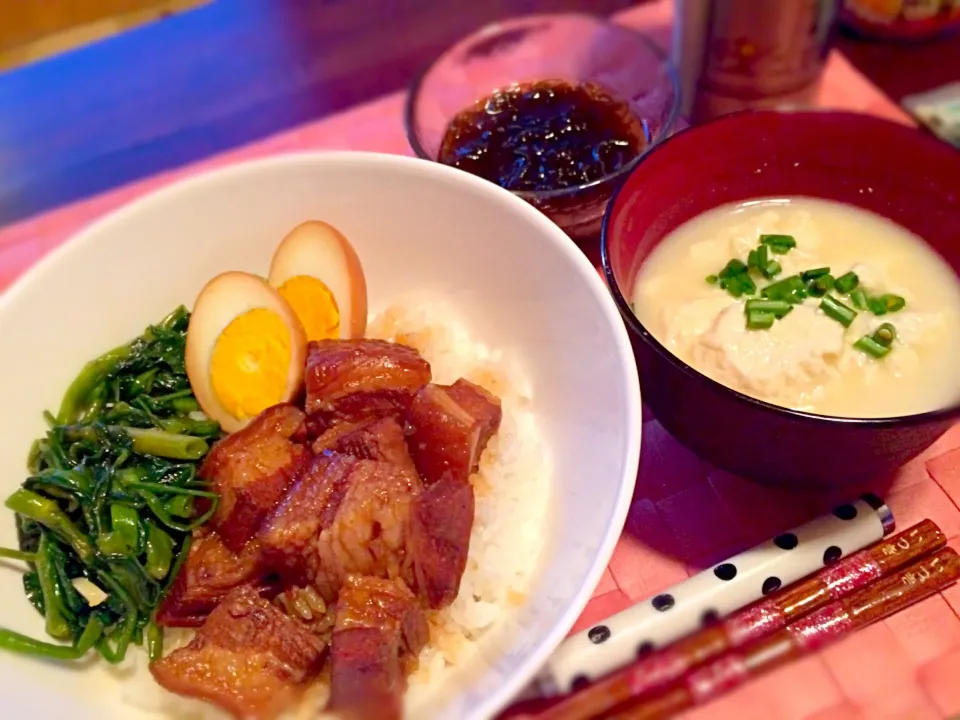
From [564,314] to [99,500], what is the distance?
3.07 ft

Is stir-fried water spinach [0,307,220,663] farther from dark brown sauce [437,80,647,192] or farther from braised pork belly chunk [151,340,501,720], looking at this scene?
dark brown sauce [437,80,647,192]

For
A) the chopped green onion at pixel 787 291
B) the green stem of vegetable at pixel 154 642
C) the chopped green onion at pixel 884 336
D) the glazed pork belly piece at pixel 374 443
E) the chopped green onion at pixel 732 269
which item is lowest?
the green stem of vegetable at pixel 154 642

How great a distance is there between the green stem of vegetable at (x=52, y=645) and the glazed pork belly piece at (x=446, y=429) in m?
0.63

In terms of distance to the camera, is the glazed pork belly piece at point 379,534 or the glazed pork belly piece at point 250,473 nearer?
the glazed pork belly piece at point 379,534

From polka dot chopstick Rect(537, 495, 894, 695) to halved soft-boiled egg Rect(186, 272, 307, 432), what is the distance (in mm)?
789

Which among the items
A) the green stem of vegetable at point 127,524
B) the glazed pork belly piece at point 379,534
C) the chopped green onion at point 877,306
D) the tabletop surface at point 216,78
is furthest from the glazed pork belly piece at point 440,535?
the tabletop surface at point 216,78

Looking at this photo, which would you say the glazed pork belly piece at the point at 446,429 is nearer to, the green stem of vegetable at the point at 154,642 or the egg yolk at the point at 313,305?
the egg yolk at the point at 313,305

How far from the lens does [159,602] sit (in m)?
1.50

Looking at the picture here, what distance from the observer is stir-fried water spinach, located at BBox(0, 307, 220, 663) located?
146 cm

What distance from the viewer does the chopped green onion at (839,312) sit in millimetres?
1553

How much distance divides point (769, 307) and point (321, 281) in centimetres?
92

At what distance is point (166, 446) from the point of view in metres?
1.58

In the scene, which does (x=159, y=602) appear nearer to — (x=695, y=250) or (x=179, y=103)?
(x=695, y=250)

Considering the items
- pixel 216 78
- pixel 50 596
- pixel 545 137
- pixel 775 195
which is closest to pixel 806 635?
pixel 775 195
